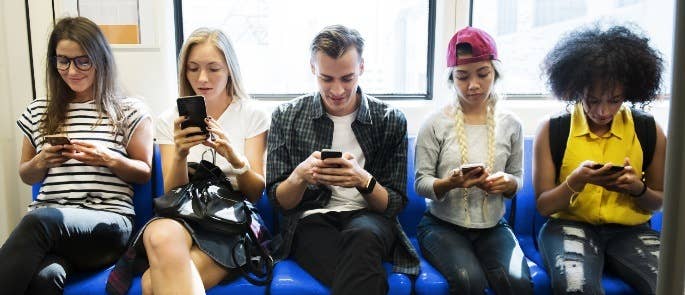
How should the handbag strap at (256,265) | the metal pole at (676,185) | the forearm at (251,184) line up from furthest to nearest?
1. the forearm at (251,184)
2. the handbag strap at (256,265)
3. the metal pole at (676,185)

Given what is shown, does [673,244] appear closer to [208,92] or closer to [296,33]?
[208,92]

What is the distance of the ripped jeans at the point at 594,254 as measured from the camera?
6.74 feet

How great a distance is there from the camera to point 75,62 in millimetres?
2490

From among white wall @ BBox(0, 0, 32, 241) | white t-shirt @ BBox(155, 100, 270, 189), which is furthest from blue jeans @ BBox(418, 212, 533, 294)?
white wall @ BBox(0, 0, 32, 241)

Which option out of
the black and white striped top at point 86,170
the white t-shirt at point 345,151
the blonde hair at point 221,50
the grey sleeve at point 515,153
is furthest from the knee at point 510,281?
the black and white striped top at point 86,170

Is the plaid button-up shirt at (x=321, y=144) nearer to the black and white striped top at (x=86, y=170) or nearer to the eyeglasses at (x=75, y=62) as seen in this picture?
the black and white striped top at (x=86, y=170)

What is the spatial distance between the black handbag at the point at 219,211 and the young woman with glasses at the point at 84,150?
0.38 metres

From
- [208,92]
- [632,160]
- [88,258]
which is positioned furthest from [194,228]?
[632,160]

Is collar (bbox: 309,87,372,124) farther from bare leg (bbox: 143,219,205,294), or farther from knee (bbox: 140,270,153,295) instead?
knee (bbox: 140,270,153,295)

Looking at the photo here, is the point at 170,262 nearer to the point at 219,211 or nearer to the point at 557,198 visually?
the point at 219,211

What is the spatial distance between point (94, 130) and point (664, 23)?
3.41m

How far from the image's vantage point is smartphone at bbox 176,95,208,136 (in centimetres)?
218

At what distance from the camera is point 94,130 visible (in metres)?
2.54

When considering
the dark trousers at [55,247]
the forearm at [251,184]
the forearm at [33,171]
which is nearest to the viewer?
the dark trousers at [55,247]
